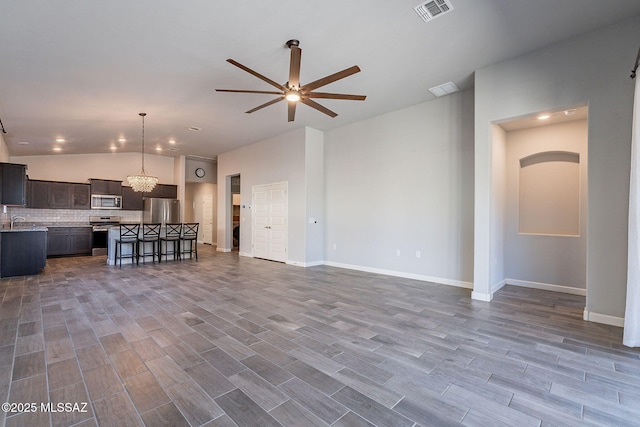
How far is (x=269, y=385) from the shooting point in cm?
206

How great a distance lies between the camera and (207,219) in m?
12.2

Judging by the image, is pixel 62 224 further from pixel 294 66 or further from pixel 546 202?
pixel 546 202

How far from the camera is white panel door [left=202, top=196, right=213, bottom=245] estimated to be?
1198cm

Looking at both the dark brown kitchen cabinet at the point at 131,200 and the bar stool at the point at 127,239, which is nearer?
the bar stool at the point at 127,239

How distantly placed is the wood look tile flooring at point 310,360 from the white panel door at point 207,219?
7.58 m

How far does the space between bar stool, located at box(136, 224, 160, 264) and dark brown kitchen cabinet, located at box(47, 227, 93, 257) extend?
2204mm

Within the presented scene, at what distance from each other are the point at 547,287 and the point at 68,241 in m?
11.4

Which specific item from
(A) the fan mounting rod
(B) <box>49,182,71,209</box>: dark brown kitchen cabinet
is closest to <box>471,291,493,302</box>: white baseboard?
(A) the fan mounting rod

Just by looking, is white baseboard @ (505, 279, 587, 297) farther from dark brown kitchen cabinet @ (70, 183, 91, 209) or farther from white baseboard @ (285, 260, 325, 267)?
dark brown kitchen cabinet @ (70, 183, 91, 209)

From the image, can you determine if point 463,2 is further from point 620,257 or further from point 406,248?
point 406,248

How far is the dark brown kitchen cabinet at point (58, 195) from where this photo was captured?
784 centimetres

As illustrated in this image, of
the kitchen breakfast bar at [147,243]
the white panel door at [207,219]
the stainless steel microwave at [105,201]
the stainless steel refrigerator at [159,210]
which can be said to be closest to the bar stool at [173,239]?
the kitchen breakfast bar at [147,243]

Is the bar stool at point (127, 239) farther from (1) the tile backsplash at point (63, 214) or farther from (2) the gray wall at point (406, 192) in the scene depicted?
(2) the gray wall at point (406, 192)

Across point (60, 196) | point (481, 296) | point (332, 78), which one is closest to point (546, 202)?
point (481, 296)
